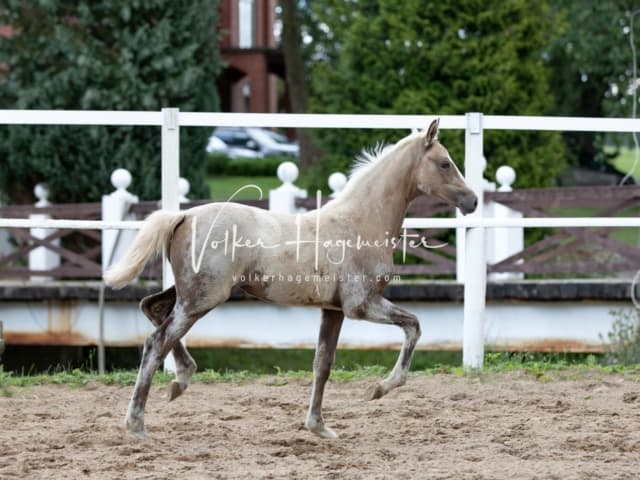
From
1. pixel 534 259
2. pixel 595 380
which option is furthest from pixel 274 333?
pixel 595 380

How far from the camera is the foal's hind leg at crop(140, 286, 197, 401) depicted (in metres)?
6.21

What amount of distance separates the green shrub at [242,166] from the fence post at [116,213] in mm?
15392

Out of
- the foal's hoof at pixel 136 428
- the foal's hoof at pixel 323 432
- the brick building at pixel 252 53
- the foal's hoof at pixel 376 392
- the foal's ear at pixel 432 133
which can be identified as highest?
the brick building at pixel 252 53

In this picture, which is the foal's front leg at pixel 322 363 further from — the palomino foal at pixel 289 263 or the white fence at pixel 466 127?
the white fence at pixel 466 127

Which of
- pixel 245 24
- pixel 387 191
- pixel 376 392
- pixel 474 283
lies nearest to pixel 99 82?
pixel 474 283

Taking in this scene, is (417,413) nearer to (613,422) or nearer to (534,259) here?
(613,422)

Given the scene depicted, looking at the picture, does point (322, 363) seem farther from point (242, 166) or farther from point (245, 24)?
point (245, 24)

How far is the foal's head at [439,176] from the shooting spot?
6.44 m

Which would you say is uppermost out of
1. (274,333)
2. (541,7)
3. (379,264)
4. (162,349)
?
(541,7)

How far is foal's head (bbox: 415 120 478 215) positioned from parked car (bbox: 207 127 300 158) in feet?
93.3

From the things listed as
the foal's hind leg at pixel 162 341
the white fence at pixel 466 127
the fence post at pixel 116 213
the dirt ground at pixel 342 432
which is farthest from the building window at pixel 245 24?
the foal's hind leg at pixel 162 341

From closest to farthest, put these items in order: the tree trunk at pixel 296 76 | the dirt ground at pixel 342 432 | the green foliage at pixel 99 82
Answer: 1. the dirt ground at pixel 342 432
2. the green foliage at pixel 99 82
3. the tree trunk at pixel 296 76

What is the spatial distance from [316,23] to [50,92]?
12108 millimetres

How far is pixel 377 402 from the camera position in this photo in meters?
7.43
